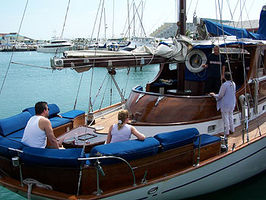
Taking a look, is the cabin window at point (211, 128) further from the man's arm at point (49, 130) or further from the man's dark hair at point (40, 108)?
the man's dark hair at point (40, 108)

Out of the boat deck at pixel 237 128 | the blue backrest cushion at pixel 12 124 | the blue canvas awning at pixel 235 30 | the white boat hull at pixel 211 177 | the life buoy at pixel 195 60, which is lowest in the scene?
the white boat hull at pixel 211 177

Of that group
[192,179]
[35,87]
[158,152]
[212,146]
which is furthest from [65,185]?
[35,87]

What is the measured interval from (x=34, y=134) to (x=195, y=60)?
425 centimetres

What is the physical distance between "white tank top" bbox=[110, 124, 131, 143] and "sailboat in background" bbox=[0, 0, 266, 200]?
0.24m

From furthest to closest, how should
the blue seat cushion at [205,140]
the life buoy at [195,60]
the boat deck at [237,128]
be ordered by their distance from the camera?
the life buoy at [195,60] → the boat deck at [237,128] → the blue seat cushion at [205,140]

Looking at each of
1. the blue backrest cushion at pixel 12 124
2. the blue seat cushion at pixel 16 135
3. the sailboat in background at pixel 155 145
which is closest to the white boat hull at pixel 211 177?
the sailboat in background at pixel 155 145

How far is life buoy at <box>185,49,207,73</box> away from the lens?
698 cm

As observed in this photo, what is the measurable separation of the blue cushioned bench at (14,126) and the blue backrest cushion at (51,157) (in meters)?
1.46

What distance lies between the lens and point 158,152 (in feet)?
15.3

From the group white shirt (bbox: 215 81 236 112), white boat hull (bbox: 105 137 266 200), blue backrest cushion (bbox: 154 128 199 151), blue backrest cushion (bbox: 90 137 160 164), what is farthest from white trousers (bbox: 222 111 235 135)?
blue backrest cushion (bbox: 90 137 160 164)

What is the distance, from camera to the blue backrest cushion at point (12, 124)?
567 cm

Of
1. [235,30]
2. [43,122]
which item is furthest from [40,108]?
[235,30]

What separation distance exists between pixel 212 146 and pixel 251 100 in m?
2.42

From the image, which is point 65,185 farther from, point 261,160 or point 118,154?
point 261,160
